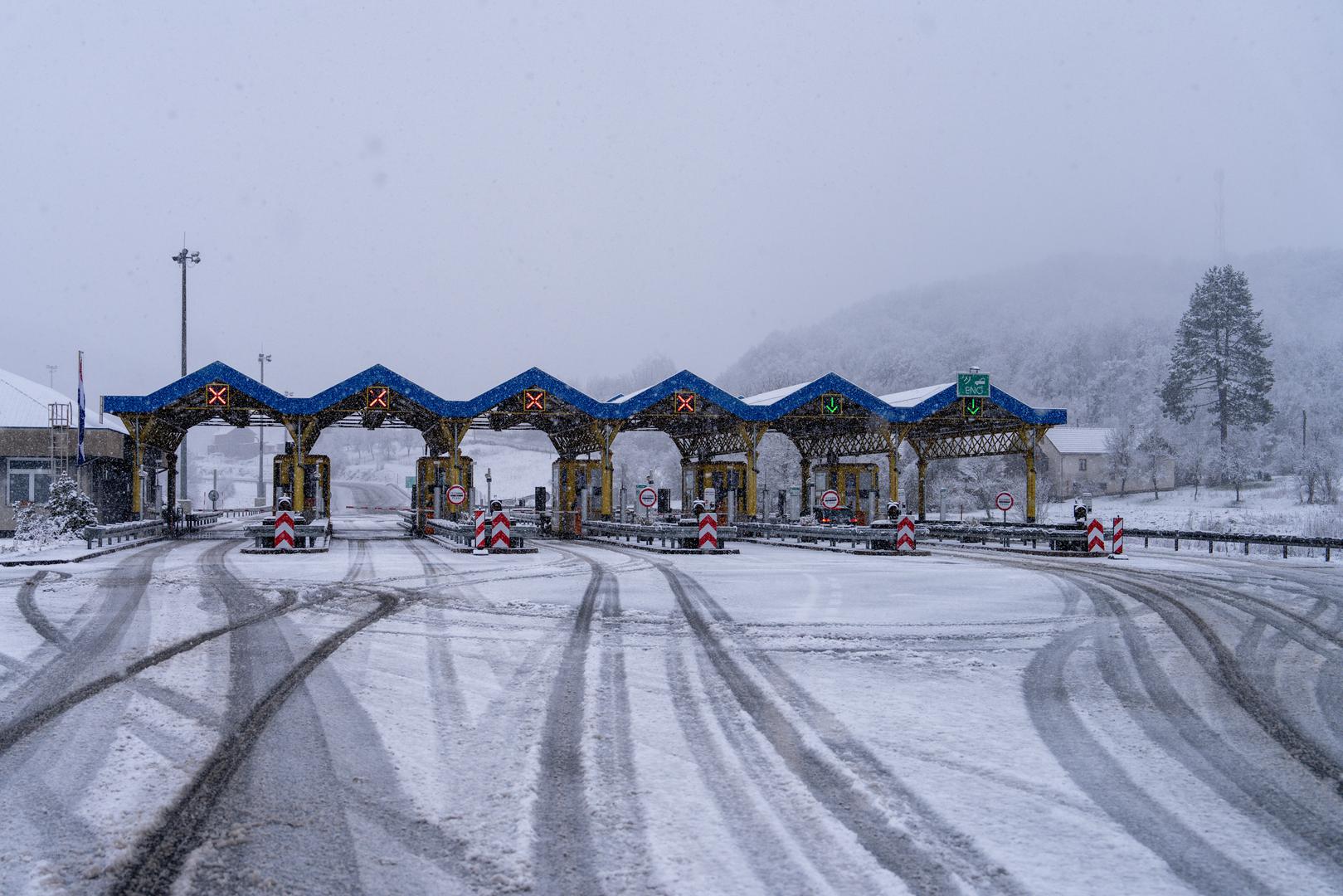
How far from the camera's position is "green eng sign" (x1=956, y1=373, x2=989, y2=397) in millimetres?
35375

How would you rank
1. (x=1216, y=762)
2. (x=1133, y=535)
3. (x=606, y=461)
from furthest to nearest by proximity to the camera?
1. (x=606, y=461)
2. (x=1133, y=535)
3. (x=1216, y=762)

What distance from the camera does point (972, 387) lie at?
117ft

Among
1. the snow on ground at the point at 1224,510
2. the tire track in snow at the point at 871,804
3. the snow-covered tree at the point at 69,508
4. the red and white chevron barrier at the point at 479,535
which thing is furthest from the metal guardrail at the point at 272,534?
the snow on ground at the point at 1224,510

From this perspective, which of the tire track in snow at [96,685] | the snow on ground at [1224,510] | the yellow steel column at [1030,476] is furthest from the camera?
the snow on ground at [1224,510]

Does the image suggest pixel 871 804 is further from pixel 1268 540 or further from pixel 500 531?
pixel 1268 540

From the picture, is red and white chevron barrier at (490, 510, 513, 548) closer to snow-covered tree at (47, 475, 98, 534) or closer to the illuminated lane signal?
the illuminated lane signal

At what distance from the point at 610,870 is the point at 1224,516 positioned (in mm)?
59108

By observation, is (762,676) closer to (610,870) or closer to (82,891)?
(610,870)

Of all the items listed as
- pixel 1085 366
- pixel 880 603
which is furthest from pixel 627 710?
pixel 1085 366

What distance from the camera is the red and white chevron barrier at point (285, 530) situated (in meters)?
26.3

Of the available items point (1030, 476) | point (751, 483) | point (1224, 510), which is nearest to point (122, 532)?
point (751, 483)

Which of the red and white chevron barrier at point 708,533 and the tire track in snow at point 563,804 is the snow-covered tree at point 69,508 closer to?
the red and white chevron barrier at point 708,533

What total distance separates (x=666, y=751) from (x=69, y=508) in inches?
1228

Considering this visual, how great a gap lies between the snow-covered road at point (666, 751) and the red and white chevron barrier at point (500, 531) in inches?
483
